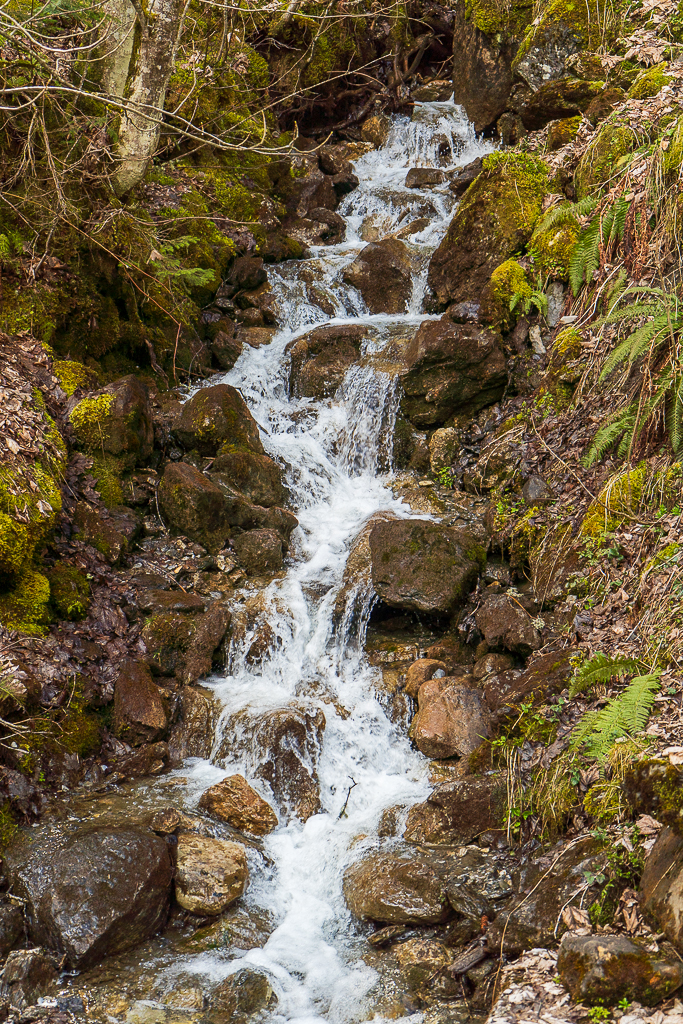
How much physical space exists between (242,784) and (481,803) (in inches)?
72.9

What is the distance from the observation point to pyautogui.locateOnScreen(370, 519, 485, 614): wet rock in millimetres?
6594

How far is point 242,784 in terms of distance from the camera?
534 cm

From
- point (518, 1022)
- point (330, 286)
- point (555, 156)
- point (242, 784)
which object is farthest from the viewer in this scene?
point (330, 286)

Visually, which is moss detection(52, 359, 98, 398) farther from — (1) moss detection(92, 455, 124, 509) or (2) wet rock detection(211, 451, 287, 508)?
(2) wet rock detection(211, 451, 287, 508)

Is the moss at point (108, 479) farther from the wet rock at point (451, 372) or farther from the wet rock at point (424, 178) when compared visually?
the wet rock at point (424, 178)

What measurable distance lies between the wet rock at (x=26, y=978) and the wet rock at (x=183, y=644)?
8.29 feet

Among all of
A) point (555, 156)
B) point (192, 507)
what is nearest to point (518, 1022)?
point (192, 507)

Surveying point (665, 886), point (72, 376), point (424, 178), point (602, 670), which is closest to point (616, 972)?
point (665, 886)

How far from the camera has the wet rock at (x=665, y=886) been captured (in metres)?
2.93

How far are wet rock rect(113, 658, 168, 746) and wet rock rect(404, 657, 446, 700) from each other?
6.89 ft

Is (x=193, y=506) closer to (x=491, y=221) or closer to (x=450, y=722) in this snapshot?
(x=450, y=722)

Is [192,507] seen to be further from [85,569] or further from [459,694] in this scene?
[459,694]

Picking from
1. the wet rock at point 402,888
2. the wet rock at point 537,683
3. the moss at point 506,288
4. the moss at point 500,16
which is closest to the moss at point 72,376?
the moss at point 506,288

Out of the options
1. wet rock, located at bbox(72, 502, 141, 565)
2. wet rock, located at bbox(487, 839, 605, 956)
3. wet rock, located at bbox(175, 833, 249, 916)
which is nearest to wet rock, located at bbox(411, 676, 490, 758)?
wet rock, located at bbox(487, 839, 605, 956)
